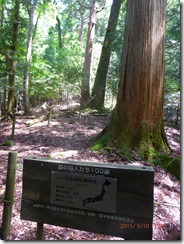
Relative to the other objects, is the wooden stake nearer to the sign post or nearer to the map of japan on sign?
the sign post

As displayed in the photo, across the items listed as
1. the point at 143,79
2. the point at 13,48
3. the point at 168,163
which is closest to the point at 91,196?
the point at 168,163

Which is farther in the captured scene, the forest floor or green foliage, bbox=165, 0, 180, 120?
green foliage, bbox=165, 0, 180, 120

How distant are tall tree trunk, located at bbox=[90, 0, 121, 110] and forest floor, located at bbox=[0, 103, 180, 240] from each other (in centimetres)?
149

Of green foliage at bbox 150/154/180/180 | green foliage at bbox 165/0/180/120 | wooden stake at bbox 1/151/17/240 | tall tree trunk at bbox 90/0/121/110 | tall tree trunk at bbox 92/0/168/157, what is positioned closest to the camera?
wooden stake at bbox 1/151/17/240

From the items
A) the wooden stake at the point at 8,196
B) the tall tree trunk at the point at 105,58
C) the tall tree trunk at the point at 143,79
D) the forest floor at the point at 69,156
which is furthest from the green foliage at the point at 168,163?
the tall tree trunk at the point at 105,58

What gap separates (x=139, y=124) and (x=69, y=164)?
11.1ft

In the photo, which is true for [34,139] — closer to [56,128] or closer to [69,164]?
[56,128]

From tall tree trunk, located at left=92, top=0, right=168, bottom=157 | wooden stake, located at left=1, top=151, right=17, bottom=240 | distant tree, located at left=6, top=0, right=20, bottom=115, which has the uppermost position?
distant tree, located at left=6, top=0, right=20, bottom=115

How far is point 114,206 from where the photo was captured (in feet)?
7.81

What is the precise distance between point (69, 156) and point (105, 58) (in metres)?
9.09

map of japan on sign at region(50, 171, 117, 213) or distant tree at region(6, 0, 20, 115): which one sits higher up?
distant tree at region(6, 0, 20, 115)

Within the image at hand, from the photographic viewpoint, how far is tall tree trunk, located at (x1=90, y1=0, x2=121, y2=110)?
1321cm

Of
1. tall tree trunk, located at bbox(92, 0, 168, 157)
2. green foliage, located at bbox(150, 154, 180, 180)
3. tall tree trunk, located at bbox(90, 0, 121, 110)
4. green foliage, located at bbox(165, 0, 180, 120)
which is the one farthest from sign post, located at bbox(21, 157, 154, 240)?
tall tree trunk, located at bbox(90, 0, 121, 110)

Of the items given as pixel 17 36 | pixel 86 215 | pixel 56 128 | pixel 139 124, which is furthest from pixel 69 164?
pixel 17 36
